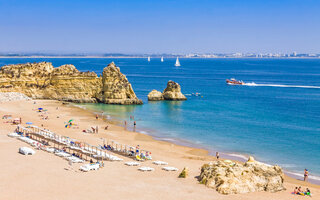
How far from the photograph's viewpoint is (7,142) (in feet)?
128

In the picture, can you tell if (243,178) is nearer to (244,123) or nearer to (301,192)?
(301,192)

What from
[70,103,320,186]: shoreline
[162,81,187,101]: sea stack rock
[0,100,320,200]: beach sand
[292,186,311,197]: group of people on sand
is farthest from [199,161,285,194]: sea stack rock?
[162,81,187,101]: sea stack rock

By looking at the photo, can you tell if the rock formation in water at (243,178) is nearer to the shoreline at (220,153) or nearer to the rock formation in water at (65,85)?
the shoreline at (220,153)

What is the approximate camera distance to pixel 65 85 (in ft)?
260

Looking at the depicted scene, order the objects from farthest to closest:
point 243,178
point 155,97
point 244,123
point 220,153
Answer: point 155,97
point 244,123
point 220,153
point 243,178

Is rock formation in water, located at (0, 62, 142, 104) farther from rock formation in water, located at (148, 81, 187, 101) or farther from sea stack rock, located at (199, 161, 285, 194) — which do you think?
sea stack rock, located at (199, 161, 285, 194)

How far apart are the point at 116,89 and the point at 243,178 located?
52.6 meters

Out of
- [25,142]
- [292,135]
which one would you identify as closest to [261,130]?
[292,135]

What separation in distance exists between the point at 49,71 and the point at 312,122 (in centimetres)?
5662

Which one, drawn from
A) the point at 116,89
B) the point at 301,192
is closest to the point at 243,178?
the point at 301,192

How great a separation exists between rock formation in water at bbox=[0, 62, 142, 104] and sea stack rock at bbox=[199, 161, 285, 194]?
49.7 metres

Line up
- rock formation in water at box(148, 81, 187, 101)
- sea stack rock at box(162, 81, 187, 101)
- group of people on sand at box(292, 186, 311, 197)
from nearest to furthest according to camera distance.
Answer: group of people on sand at box(292, 186, 311, 197)
rock formation in water at box(148, 81, 187, 101)
sea stack rock at box(162, 81, 187, 101)

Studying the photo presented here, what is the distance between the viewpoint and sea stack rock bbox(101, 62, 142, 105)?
250 feet

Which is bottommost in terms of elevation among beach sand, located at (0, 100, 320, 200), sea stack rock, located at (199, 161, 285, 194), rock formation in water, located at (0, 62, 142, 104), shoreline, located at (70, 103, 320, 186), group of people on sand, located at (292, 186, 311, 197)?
shoreline, located at (70, 103, 320, 186)
